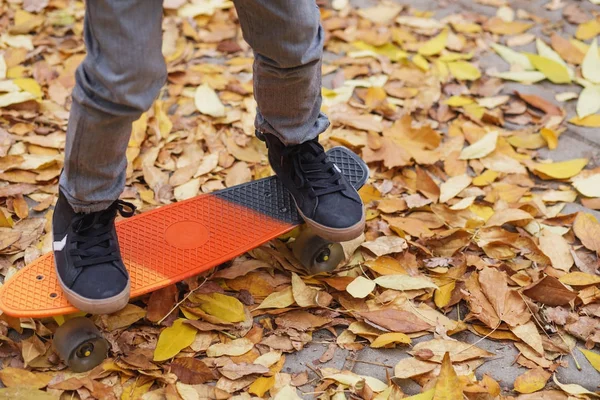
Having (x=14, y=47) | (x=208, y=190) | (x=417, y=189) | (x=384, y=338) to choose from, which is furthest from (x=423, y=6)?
(x=384, y=338)

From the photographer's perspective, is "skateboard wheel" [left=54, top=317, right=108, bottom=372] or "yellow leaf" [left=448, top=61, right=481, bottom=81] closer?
"skateboard wheel" [left=54, top=317, right=108, bottom=372]

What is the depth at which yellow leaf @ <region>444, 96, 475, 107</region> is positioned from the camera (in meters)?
2.46

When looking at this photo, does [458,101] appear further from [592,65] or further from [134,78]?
[134,78]

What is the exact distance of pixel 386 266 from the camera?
1789 millimetres

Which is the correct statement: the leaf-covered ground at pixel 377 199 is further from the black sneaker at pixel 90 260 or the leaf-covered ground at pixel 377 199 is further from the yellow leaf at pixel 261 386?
the black sneaker at pixel 90 260

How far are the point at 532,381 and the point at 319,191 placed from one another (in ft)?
2.15

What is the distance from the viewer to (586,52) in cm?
271

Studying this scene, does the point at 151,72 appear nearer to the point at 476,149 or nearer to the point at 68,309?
the point at 68,309

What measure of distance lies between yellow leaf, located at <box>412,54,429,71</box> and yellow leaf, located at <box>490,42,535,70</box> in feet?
1.03

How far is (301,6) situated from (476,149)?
1.04 metres

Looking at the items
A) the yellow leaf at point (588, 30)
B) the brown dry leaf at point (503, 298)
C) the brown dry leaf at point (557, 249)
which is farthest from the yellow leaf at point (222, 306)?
the yellow leaf at point (588, 30)

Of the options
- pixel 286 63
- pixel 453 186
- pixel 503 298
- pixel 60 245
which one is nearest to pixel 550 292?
pixel 503 298

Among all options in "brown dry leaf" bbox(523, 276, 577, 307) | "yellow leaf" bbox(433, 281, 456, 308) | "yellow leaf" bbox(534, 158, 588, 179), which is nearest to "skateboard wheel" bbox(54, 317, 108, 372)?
"yellow leaf" bbox(433, 281, 456, 308)

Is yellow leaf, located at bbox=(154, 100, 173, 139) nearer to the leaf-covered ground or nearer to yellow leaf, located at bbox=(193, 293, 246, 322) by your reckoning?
the leaf-covered ground
